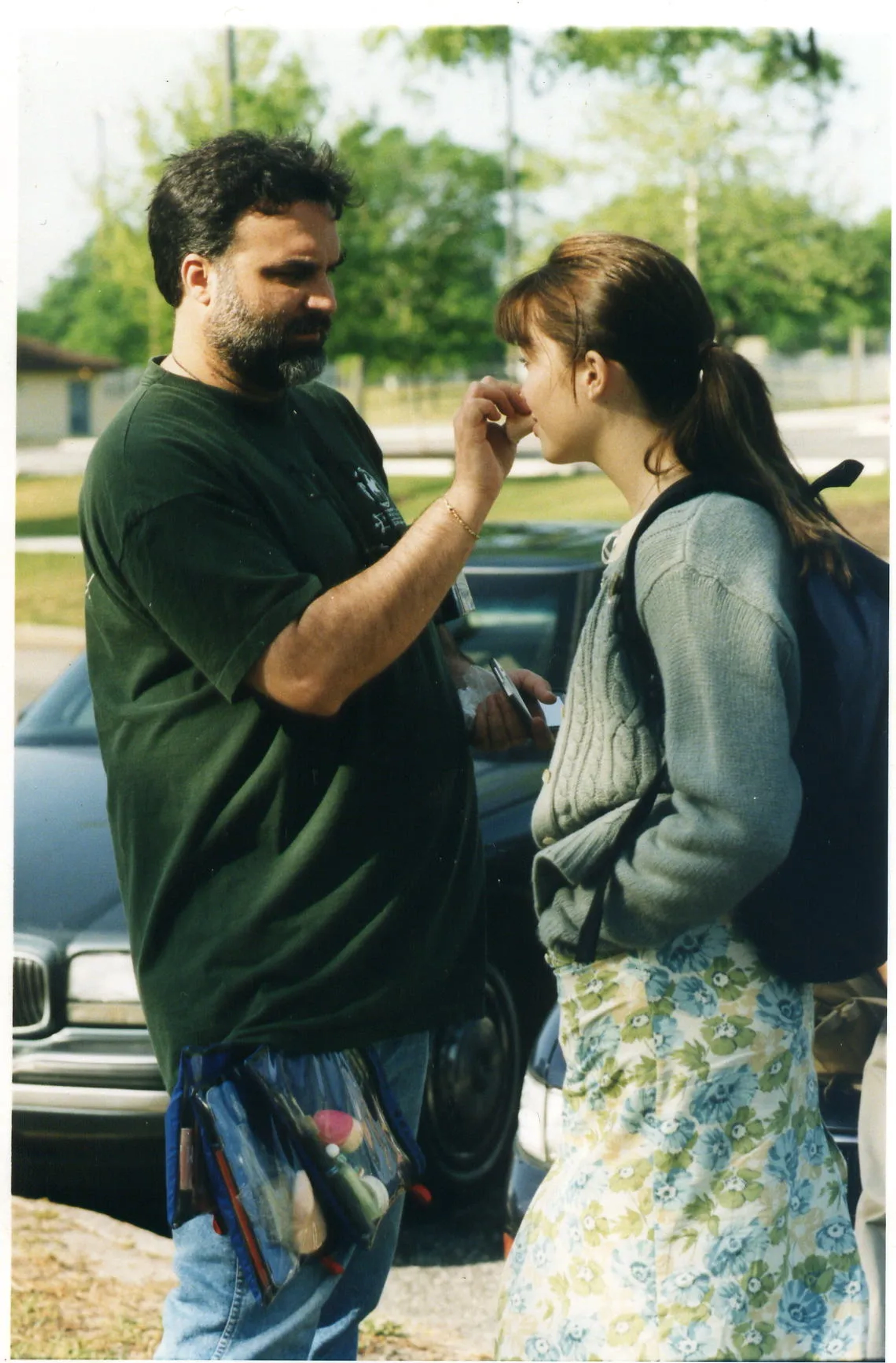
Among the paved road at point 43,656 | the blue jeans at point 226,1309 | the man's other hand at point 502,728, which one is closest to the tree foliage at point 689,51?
the man's other hand at point 502,728

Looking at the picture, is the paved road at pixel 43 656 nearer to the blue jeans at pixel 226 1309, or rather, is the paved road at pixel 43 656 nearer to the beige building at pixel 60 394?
the beige building at pixel 60 394

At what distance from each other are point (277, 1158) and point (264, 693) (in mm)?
651

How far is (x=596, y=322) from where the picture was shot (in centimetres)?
209

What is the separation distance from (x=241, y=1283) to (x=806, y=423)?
6.55 metres

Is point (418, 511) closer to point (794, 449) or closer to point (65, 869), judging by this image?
point (65, 869)

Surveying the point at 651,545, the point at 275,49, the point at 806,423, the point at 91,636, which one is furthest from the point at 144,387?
the point at 806,423

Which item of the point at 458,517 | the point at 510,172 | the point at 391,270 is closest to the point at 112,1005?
the point at 458,517

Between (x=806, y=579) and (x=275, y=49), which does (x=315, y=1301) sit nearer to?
(x=806, y=579)

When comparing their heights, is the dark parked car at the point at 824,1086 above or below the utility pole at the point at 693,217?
below

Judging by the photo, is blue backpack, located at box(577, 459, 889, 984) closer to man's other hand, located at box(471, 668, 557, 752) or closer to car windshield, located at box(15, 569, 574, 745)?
man's other hand, located at box(471, 668, 557, 752)

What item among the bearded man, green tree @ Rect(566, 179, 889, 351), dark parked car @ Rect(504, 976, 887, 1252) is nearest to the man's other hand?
the bearded man

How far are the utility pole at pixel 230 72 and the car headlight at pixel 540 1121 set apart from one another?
308 cm

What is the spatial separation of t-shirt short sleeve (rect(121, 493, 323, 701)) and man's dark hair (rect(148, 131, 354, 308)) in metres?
0.46

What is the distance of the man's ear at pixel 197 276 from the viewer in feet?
7.52
